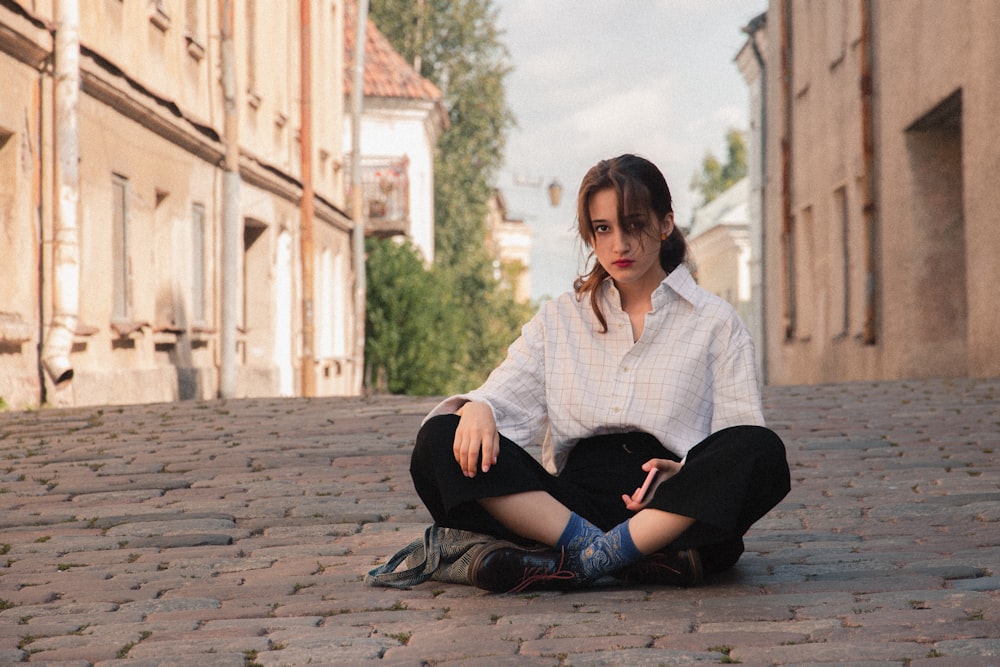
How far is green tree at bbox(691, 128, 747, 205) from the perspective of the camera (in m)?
82.2

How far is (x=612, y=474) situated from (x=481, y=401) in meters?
0.48

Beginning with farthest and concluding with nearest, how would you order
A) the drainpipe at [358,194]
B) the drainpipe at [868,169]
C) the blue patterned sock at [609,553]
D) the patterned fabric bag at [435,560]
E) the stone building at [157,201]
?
the drainpipe at [358,194], the drainpipe at [868,169], the stone building at [157,201], the patterned fabric bag at [435,560], the blue patterned sock at [609,553]

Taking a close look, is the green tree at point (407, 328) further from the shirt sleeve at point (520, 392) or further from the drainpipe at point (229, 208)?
the shirt sleeve at point (520, 392)

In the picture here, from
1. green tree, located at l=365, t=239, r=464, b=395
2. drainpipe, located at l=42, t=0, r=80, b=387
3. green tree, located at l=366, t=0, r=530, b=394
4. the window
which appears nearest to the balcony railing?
green tree, located at l=365, t=239, r=464, b=395

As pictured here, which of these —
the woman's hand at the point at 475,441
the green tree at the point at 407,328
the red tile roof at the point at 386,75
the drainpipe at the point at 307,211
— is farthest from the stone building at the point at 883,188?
the red tile roof at the point at 386,75

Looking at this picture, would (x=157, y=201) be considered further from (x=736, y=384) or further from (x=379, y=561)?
(x=736, y=384)

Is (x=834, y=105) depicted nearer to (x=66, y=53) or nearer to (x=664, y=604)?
(x=66, y=53)

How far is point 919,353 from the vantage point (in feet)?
58.0

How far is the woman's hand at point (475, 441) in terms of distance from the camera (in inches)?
164

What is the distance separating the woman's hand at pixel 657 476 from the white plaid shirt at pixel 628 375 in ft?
0.51

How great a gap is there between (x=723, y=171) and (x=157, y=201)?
71092 millimetres

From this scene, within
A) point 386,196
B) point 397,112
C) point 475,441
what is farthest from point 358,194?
point 475,441

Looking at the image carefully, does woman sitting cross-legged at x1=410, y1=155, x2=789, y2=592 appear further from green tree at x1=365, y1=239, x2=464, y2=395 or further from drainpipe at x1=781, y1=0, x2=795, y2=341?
green tree at x1=365, y1=239, x2=464, y2=395

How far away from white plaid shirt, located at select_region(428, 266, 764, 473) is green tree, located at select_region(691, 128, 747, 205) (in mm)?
77889
